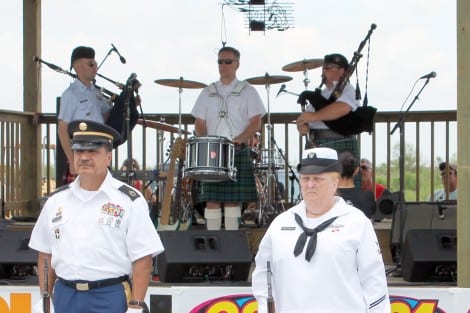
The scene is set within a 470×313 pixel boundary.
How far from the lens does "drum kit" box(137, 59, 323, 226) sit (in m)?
7.59

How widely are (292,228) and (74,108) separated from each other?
3.99m

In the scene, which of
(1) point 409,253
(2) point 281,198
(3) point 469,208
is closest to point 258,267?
(3) point 469,208

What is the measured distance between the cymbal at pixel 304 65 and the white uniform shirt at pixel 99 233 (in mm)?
4740

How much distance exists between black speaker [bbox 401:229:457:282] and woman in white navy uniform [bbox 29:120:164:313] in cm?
261

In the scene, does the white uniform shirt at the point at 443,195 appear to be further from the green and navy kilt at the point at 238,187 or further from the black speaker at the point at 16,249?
the black speaker at the point at 16,249

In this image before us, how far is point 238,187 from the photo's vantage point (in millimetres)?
8094

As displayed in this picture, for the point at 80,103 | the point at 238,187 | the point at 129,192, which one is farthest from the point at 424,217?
the point at 129,192

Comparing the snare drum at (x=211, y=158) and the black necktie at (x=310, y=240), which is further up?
the snare drum at (x=211, y=158)

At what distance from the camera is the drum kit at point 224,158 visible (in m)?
7.59

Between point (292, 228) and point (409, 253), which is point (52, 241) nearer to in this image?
point (292, 228)

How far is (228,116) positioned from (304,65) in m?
1.40

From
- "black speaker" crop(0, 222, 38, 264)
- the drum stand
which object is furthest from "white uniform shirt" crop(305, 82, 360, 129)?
"black speaker" crop(0, 222, 38, 264)

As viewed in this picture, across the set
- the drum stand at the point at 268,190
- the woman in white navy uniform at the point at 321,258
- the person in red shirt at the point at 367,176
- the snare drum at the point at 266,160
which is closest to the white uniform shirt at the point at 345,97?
the drum stand at the point at 268,190

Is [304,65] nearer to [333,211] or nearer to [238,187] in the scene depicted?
[238,187]
